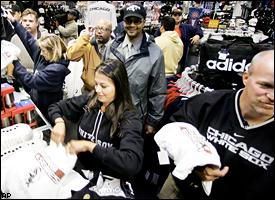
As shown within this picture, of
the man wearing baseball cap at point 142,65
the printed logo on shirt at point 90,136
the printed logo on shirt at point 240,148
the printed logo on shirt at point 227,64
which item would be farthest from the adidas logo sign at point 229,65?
the printed logo on shirt at point 90,136

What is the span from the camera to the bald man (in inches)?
44.8

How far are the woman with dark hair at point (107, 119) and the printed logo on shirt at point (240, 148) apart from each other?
38 centimetres

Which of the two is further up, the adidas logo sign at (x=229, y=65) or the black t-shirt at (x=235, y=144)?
the adidas logo sign at (x=229, y=65)

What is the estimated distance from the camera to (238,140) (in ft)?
3.99

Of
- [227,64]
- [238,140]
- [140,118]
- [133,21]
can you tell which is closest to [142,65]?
[133,21]

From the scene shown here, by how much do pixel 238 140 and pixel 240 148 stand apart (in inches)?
1.5

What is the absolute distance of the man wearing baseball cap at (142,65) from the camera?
1890mm

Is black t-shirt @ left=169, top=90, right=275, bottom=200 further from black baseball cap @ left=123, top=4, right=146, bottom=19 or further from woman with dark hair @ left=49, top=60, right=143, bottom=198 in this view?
black baseball cap @ left=123, top=4, right=146, bottom=19

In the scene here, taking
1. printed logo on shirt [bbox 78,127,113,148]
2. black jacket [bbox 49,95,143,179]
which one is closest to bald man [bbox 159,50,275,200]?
black jacket [bbox 49,95,143,179]

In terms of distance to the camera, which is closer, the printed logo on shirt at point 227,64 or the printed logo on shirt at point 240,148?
the printed logo on shirt at point 240,148

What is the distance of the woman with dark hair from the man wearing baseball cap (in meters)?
0.51

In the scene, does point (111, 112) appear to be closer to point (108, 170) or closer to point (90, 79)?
point (108, 170)

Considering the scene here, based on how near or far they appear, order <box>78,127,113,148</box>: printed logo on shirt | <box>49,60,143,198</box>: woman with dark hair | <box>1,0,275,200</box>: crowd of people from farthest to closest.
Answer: <box>78,127,113,148</box>: printed logo on shirt
<box>49,60,143,198</box>: woman with dark hair
<box>1,0,275,200</box>: crowd of people

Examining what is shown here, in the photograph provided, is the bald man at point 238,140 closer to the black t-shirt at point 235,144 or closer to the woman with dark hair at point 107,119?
the black t-shirt at point 235,144
